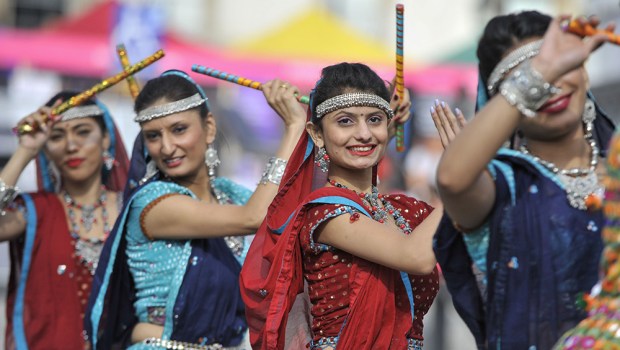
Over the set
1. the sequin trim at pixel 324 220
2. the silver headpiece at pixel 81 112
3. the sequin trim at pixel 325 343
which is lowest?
the sequin trim at pixel 325 343

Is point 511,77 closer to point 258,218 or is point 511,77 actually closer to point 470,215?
point 470,215

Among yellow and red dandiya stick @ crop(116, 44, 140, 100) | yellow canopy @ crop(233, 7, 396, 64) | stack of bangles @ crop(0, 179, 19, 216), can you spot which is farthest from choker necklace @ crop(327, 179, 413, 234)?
yellow canopy @ crop(233, 7, 396, 64)

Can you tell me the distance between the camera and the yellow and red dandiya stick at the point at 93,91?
4488mm

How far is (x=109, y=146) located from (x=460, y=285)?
8.95 ft

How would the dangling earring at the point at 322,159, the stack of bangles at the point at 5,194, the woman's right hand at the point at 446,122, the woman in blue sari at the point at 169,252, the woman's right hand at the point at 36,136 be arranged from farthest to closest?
the woman's right hand at the point at 36,136, the stack of bangles at the point at 5,194, the woman in blue sari at the point at 169,252, the dangling earring at the point at 322,159, the woman's right hand at the point at 446,122

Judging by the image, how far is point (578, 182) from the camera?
2.90 m

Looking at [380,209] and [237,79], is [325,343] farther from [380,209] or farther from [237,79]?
[237,79]

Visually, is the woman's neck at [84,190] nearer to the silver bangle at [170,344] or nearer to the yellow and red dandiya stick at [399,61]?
the silver bangle at [170,344]

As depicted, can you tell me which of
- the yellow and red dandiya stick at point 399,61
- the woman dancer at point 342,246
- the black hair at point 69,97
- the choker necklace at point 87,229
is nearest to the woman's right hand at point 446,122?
the woman dancer at point 342,246

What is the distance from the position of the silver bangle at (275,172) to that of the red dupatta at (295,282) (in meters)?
0.51

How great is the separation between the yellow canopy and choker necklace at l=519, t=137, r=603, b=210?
39.4ft

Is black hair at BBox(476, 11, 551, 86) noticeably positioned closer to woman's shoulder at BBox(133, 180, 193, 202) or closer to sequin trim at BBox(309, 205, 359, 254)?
sequin trim at BBox(309, 205, 359, 254)

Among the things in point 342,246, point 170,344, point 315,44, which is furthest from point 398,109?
point 315,44

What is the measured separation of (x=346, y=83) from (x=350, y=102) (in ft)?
0.25
